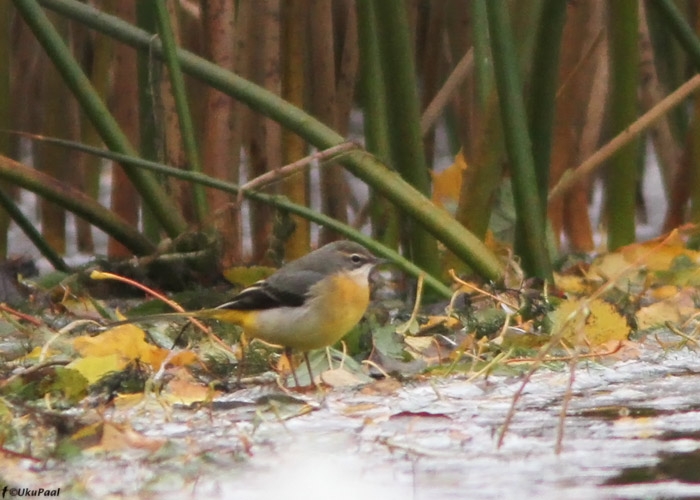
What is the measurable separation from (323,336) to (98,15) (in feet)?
3.30

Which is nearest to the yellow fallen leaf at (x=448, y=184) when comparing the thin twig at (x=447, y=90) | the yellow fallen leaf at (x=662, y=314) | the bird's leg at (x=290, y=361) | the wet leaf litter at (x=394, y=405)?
the thin twig at (x=447, y=90)

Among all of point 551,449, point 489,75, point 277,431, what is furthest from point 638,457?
point 489,75

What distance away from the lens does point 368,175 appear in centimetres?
339

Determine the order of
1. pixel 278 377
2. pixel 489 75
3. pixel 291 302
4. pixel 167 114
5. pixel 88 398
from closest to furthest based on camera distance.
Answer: pixel 88 398 < pixel 278 377 < pixel 291 302 < pixel 489 75 < pixel 167 114

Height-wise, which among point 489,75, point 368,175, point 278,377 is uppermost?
point 489,75

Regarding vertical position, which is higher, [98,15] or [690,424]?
[98,15]

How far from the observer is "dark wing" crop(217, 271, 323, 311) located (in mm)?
3303

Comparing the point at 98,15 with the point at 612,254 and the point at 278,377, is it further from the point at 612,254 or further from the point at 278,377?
the point at 612,254

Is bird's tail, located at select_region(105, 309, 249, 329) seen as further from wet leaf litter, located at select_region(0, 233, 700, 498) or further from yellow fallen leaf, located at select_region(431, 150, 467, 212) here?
yellow fallen leaf, located at select_region(431, 150, 467, 212)

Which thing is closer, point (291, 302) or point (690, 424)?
point (690, 424)

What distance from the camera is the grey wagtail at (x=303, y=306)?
3.23 metres

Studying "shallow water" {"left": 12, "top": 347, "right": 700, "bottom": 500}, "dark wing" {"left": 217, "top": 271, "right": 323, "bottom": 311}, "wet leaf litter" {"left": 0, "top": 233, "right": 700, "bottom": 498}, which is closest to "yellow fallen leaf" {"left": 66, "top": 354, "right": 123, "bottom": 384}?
"wet leaf litter" {"left": 0, "top": 233, "right": 700, "bottom": 498}

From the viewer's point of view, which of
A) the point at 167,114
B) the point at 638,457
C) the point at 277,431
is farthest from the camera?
the point at 167,114

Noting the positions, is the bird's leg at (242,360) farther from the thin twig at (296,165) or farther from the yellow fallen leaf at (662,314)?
the yellow fallen leaf at (662,314)
